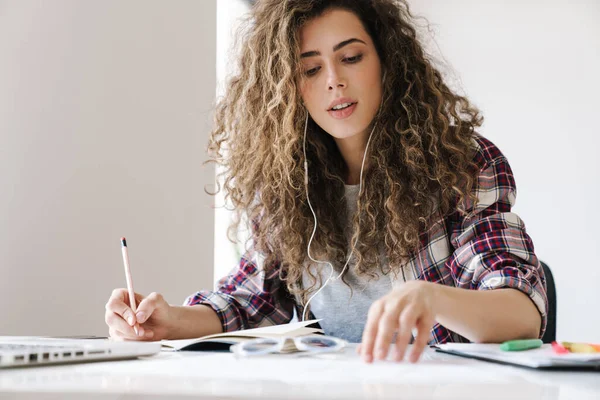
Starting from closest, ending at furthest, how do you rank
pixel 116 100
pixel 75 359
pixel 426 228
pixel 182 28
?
pixel 75 359, pixel 426 228, pixel 116 100, pixel 182 28

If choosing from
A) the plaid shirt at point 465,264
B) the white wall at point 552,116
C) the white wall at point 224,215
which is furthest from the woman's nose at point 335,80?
the white wall at point 552,116

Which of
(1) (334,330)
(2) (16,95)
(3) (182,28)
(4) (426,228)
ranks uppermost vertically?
(3) (182,28)

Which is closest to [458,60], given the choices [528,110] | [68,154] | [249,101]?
[528,110]

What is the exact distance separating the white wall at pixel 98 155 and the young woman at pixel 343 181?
1.01 ft

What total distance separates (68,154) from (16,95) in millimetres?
197

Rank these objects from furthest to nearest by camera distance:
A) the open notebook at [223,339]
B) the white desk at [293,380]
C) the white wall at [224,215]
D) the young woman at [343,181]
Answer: the white wall at [224,215]
the young woman at [343,181]
the open notebook at [223,339]
the white desk at [293,380]

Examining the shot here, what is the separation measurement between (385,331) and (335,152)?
3.03 ft

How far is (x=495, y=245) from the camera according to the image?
1.25 metres

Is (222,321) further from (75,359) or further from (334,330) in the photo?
(75,359)

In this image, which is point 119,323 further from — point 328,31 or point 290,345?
point 328,31

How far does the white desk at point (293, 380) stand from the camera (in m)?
0.61

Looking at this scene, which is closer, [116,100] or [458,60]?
[116,100]

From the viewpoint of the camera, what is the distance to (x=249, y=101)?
5.40ft

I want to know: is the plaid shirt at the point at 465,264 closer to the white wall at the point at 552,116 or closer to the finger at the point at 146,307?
the finger at the point at 146,307
